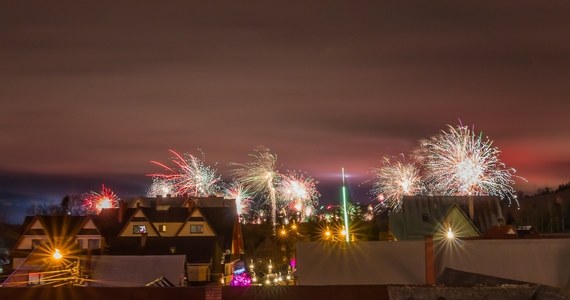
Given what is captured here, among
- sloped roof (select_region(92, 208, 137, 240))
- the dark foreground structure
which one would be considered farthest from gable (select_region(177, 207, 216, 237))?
the dark foreground structure

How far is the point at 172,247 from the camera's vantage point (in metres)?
45.9

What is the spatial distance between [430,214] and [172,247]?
21706mm

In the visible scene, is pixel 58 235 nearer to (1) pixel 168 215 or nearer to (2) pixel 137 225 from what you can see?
(2) pixel 137 225

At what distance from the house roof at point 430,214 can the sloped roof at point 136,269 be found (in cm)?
2239

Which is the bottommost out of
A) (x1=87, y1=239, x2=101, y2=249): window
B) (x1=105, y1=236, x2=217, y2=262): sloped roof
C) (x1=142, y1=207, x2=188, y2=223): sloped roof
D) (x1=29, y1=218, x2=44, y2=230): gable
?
(x1=105, y1=236, x2=217, y2=262): sloped roof

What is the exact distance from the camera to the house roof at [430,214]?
52.9m

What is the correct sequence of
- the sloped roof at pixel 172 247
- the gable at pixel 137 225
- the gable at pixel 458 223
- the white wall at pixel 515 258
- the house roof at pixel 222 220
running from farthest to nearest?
the house roof at pixel 222 220 < the gable at pixel 137 225 < the gable at pixel 458 223 < the sloped roof at pixel 172 247 < the white wall at pixel 515 258

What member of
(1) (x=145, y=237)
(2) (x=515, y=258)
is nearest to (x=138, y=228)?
(1) (x=145, y=237)

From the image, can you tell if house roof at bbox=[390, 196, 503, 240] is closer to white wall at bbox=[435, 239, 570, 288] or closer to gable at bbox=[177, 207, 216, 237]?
gable at bbox=[177, 207, 216, 237]

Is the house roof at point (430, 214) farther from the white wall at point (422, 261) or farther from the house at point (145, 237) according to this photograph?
the white wall at point (422, 261)

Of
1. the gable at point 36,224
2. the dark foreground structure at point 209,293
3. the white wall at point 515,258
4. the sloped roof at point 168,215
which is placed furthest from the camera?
the sloped roof at point 168,215

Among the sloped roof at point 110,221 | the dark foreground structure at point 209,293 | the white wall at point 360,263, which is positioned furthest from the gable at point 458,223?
the dark foreground structure at point 209,293

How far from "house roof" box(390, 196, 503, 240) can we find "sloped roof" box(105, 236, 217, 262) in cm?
1570

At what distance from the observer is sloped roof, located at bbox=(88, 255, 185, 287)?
34562mm
